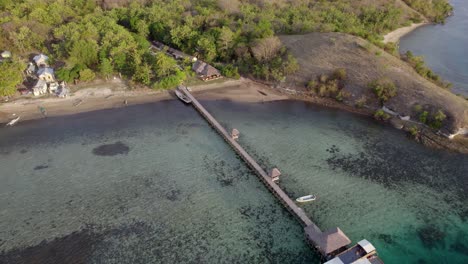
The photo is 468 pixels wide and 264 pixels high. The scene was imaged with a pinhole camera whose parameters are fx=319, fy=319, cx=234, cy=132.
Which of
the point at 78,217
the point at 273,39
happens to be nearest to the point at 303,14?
the point at 273,39

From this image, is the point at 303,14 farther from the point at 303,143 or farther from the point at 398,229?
the point at 398,229

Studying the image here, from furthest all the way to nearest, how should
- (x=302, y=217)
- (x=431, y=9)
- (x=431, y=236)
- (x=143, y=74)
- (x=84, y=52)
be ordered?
(x=431, y=9) < (x=84, y=52) < (x=143, y=74) < (x=302, y=217) < (x=431, y=236)

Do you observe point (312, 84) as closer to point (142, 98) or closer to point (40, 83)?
point (142, 98)

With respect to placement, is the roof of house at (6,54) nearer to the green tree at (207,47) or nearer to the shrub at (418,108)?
the green tree at (207,47)

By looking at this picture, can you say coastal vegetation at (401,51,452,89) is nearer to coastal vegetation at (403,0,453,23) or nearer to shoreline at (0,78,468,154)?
shoreline at (0,78,468,154)

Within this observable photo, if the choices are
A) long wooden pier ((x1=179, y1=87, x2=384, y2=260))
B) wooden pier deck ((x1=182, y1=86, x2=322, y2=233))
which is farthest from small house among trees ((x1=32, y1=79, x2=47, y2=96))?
long wooden pier ((x1=179, y1=87, x2=384, y2=260))

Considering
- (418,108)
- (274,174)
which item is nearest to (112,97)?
(274,174)

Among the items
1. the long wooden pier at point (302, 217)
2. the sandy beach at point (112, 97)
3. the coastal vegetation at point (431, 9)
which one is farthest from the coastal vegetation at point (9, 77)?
the coastal vegetation at point (431, 9)
